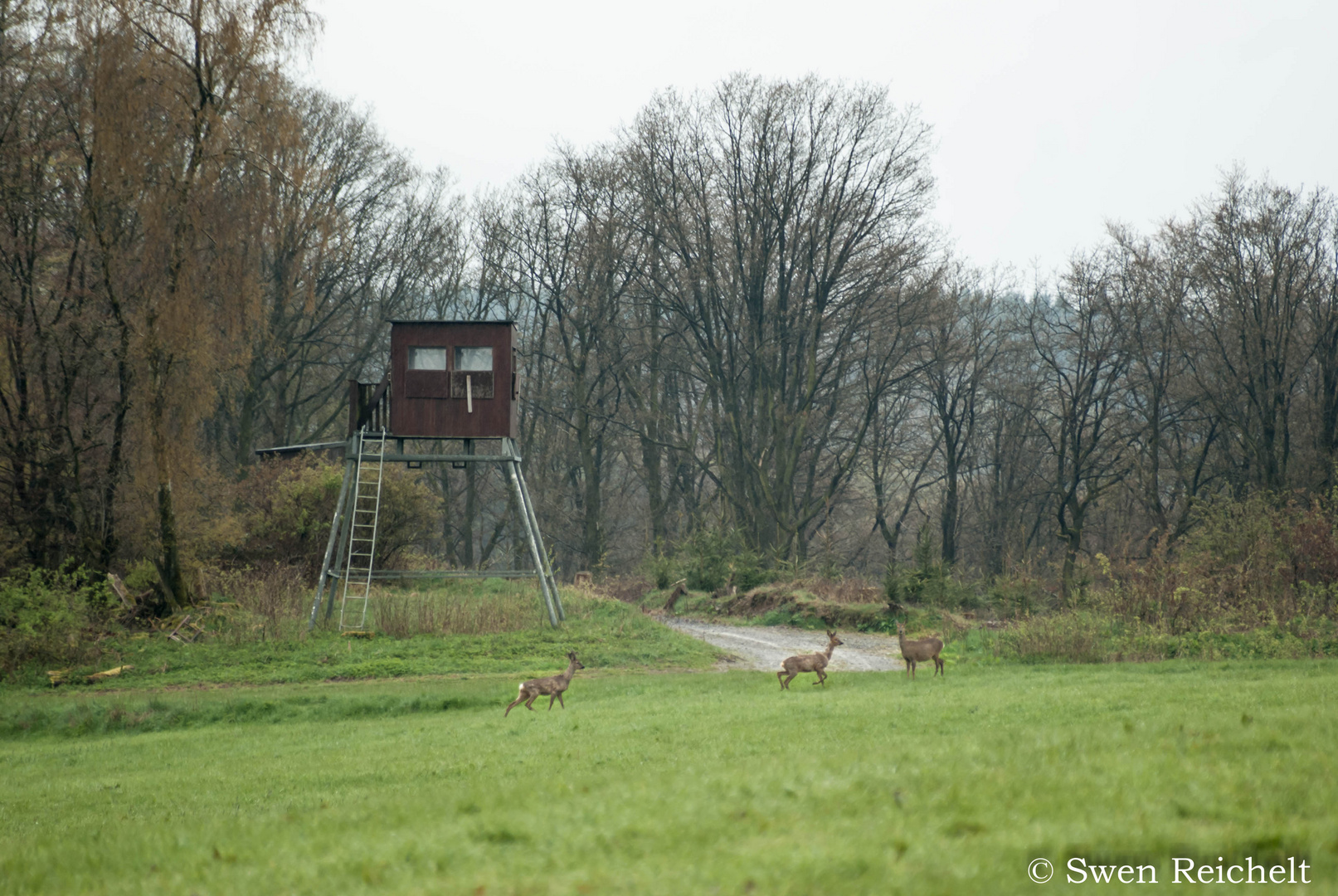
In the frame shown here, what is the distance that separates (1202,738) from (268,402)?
4182cm

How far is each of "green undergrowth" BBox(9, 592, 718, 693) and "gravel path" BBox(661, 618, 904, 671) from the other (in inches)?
40.8

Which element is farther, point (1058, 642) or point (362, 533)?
point (362, 533)

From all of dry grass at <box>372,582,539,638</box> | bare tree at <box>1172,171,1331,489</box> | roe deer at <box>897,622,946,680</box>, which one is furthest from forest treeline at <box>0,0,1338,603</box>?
roe deer at <box>897,622,946,680</box>

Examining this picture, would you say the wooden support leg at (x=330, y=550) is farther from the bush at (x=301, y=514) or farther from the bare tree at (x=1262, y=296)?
the bare tree at (x=1262, y=296)

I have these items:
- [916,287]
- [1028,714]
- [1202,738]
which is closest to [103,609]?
[1028,714]

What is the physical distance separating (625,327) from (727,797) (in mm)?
38561

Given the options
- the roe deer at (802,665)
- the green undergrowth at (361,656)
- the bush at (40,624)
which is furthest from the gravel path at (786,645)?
the bush at (40,624)

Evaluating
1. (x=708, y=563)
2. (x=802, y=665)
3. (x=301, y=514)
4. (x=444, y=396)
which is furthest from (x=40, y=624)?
(x=708, y=563)

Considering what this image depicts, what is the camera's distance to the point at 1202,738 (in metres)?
6.67

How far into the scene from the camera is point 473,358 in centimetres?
2389

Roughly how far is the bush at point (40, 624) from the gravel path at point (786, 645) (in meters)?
11.9

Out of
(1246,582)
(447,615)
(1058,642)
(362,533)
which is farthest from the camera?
(362,533)

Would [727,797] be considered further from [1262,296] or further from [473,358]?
[1262,296]

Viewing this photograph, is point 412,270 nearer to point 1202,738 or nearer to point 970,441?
point 970,441
